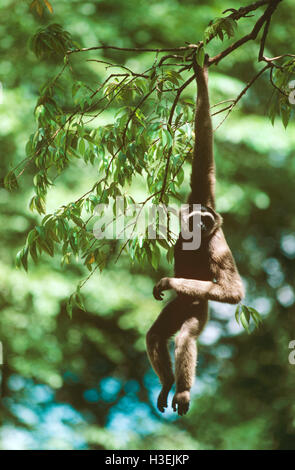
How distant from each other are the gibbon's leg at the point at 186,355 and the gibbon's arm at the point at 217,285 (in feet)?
0.72

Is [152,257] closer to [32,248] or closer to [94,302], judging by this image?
[32,248]

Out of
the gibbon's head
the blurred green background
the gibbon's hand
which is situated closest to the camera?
the gibbon's hand

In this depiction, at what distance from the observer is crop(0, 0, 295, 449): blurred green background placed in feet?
25.1

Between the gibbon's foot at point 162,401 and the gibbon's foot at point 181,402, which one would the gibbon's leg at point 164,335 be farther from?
the gibbon's foot at point 181,402

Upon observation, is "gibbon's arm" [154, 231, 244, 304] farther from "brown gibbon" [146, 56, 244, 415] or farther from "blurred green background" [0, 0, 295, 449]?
"blurred green background" [0, 0, 295, 449]

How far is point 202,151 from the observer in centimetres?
285

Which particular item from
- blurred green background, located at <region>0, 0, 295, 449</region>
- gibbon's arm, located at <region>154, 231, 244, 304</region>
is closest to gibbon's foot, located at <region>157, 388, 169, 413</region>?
gibbon's arm, located at <region>154, 231, 244, 304</region>

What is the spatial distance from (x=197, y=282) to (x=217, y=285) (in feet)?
0.35

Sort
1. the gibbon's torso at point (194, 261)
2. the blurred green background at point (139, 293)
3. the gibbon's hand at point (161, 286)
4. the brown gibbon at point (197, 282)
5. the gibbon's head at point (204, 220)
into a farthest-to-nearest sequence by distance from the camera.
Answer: the blurred green background at point (139, 293) < the gibbon's torso at point (194, 261) < the gibbon's head at point (204, 220) < the brown gibbon at point (197, 282) < the gibbon's hand at point (161, 286)

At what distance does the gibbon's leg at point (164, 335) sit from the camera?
2.82 meters

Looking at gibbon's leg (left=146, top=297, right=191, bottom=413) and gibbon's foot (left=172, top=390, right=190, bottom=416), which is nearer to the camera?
gibbon's foot (left=172, top=390, right=190, bottom=416)

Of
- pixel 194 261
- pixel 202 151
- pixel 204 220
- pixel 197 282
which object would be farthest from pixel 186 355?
pixel 202 151

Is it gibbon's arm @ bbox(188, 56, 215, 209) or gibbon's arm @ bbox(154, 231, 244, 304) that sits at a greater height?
gibbon's arm @ bbox(188, 56, 215, 209)

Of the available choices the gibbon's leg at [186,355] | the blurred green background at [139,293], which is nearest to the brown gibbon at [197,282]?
the gibbon's leg at [186,355]
